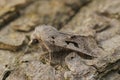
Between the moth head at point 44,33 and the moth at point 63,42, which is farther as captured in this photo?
the moth head at point 44,33

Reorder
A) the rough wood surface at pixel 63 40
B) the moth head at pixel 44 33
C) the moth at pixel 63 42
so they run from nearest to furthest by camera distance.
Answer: the rough wood surface at pixel 63 40
the moth at pixel 63 42
the moth head at pixel 44 33

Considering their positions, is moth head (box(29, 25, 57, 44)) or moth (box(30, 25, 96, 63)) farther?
moth head (box(29, 25, 57, 44))

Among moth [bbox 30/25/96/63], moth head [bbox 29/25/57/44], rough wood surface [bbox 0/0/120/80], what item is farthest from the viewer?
moth head [bbox 29/25/57/44]

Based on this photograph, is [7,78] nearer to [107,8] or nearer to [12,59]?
[12,59]

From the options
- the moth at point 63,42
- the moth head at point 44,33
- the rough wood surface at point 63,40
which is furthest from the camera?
the moth head at point 44,33

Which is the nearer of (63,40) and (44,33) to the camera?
(63,40)

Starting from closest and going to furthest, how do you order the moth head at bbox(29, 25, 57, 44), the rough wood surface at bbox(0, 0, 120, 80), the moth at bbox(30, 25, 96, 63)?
the rough wood surface at bbox(0, 0, 120, 80)
the moth at bbox(30, 25, 96, 63)
the moth head at bbox(29, 25, 57, 44)

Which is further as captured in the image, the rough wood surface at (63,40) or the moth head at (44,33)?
the moth head at (44,33)

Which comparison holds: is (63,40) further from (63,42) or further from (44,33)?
(44,33)

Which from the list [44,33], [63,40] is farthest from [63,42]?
[44,33]
